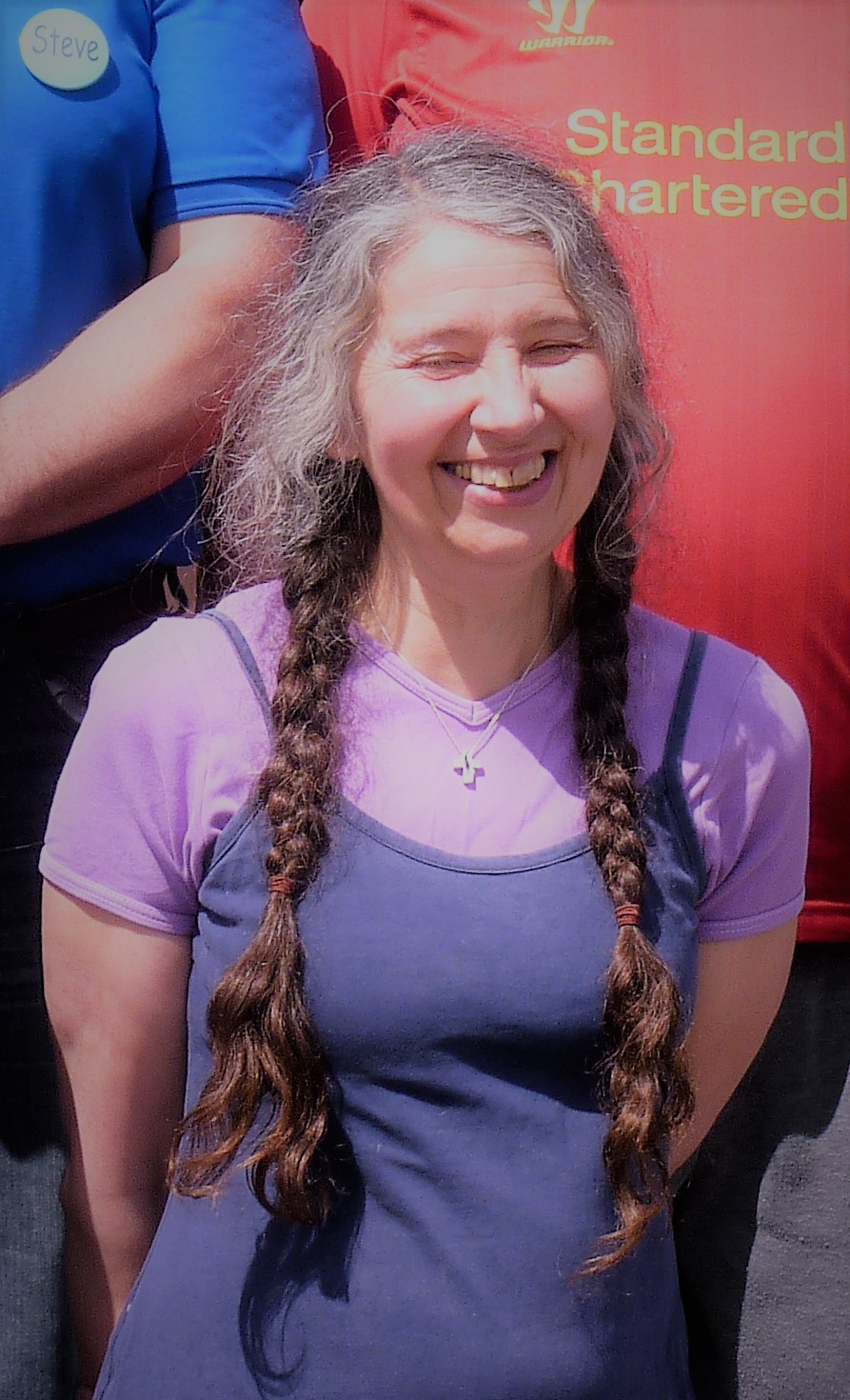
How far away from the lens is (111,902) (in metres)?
1.46

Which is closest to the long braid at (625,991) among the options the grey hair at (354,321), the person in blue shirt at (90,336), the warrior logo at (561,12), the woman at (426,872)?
the woman at (426,872)

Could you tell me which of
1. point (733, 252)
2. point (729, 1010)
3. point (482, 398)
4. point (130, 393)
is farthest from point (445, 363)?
point (729, 1010)

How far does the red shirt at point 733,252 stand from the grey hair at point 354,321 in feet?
→ 0.39

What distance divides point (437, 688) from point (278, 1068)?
439 mm

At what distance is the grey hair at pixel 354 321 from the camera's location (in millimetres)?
1489

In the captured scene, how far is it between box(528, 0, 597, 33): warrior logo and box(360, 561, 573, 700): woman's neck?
2.43ft

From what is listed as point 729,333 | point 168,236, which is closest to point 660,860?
point 729,333

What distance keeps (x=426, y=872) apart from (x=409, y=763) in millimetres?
139

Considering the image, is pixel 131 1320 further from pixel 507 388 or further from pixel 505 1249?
pixel 507 388

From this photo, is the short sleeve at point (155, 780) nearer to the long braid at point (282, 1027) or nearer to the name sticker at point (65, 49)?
the long braid at point (282, 1027)

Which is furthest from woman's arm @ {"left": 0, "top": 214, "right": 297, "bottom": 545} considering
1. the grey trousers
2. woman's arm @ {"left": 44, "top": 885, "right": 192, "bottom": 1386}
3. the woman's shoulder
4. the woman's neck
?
the grey trousers

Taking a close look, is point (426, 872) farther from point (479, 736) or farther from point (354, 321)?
point (354, 321)

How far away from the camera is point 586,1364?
136 centimetres

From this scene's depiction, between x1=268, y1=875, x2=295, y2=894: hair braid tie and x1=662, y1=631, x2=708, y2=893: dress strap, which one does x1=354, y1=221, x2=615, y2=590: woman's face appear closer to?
x1=662, y1=631, x2=708, y2=893: dress strap
